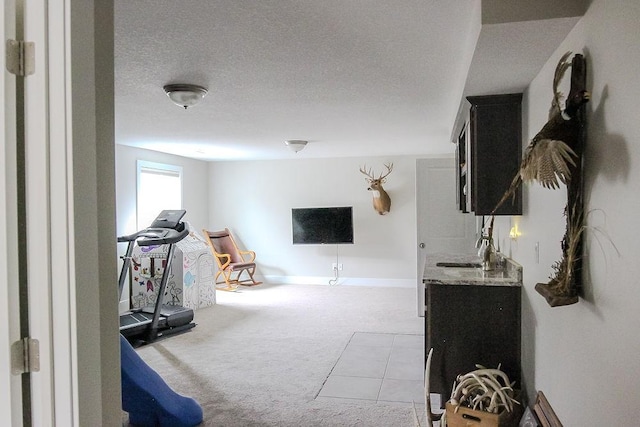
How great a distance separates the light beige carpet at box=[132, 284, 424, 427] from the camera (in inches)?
120

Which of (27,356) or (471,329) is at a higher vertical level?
(27,356)

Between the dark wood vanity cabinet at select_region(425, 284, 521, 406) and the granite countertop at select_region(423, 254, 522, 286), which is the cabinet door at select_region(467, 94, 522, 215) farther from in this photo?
the dark wood vanity cabinet at select_region(425, 284, 521, 406)

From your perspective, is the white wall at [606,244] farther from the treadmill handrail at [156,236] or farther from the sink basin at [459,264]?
the treadmill handrail at [156,236]

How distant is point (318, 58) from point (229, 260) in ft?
18.3

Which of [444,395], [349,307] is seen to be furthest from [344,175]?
[444,395]

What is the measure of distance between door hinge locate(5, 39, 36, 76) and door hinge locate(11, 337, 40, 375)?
692 millimetres

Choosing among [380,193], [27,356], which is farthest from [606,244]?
[380,193]

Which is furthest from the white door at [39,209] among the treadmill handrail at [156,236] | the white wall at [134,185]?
the white wall at [134,185]

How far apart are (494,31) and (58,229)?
67.3 inches

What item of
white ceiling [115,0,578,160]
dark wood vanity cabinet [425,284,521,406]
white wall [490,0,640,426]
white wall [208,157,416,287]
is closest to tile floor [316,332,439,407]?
dark wood vanity cabinet [425,284,521,406]

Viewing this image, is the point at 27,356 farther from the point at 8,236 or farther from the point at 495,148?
the point at 495,148

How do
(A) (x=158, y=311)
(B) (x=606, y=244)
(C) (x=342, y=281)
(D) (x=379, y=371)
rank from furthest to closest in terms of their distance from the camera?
(C) (x=342, y=281)
(A) (x=158, y=311)
(D) (x=379, y=371)
(B) (x=606, y=244)

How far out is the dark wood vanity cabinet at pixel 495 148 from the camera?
289 cm

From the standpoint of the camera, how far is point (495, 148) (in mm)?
2910
